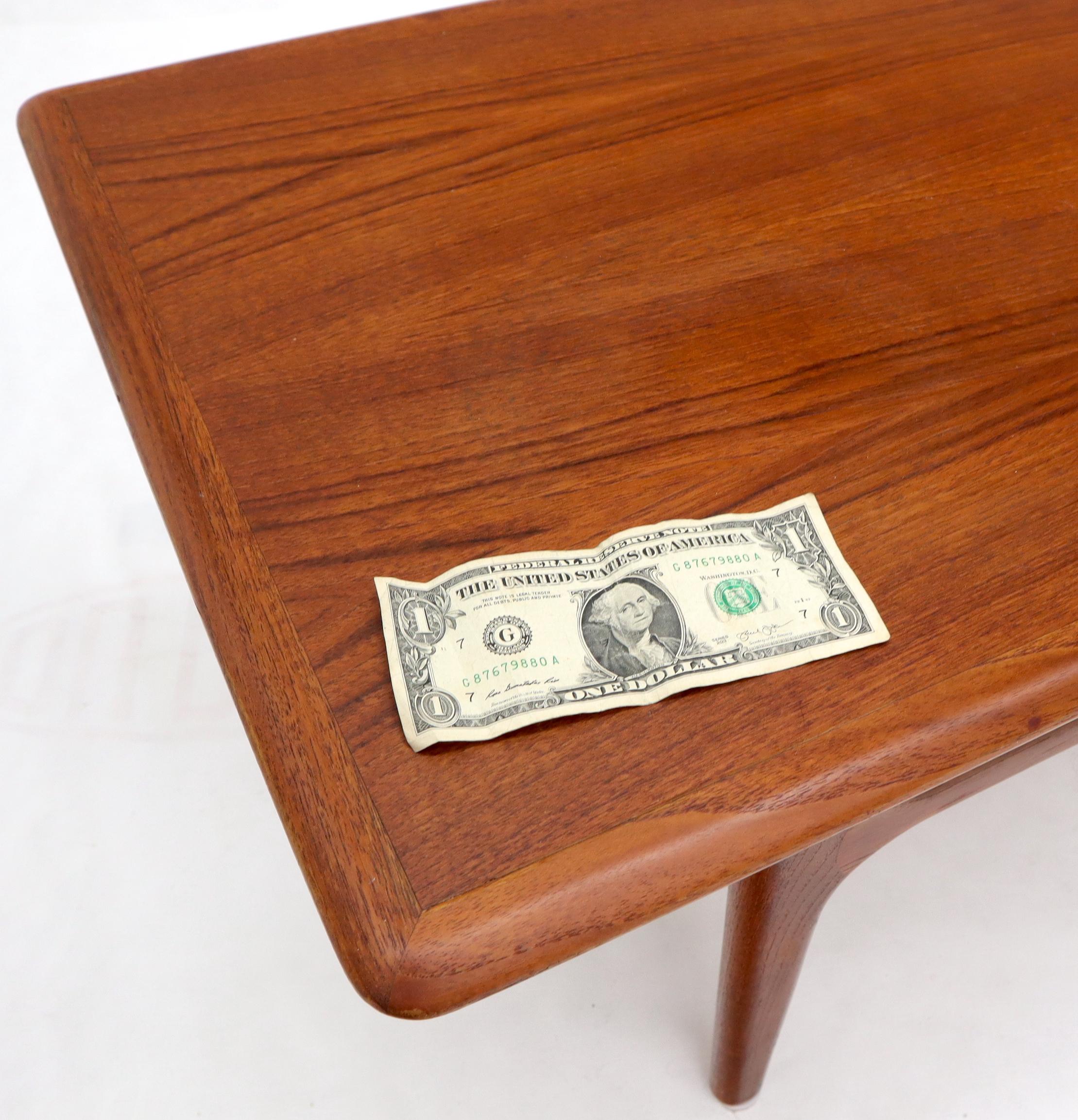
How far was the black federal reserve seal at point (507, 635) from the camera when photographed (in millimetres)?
652

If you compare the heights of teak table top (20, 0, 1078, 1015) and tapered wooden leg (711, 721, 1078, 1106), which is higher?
teak table top (20, 0, 1078, 1015)

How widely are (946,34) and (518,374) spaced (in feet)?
2.12

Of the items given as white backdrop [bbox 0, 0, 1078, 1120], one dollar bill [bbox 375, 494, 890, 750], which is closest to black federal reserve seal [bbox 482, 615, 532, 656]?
one dollar bill [bbox 375, 494, 890, 750]

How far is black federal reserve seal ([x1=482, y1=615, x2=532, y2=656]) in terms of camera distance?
65cm

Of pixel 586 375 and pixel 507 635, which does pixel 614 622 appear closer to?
pixel 507 635

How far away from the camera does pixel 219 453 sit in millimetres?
769

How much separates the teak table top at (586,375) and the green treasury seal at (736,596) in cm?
5

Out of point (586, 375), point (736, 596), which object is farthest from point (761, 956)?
point (586, 375)

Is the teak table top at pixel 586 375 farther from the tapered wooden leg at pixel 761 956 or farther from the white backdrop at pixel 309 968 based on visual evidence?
the white backdrop at pixel 309 968

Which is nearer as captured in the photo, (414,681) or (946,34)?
(414,681)

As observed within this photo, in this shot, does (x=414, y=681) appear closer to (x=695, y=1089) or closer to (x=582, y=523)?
(x=582, y=523)

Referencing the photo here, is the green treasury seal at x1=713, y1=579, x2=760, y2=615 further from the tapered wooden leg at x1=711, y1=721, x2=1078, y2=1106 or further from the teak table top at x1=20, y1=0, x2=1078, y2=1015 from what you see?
the tapered wooden leg at x1=711, y1=721, x2=1078, y2=1106

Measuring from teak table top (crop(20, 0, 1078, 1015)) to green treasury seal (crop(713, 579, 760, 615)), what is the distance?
0.05m

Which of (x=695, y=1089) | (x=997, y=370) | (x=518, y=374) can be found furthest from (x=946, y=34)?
(x=695, y=1089)
